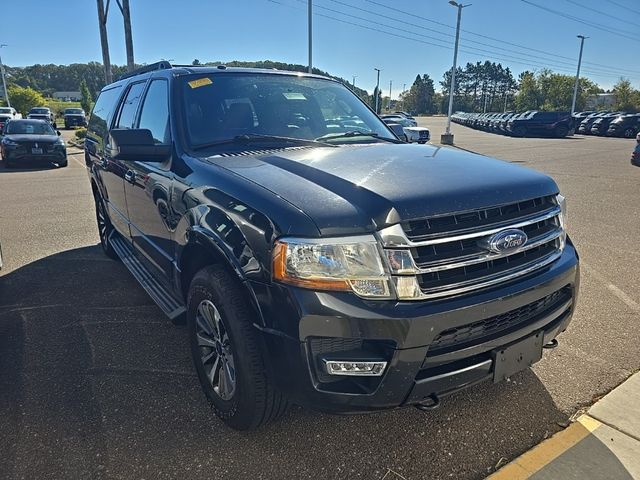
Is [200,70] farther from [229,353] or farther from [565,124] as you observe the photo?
[565,124]

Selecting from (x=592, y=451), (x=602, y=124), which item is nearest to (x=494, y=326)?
(x=592, y=451)

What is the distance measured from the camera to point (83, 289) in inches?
185

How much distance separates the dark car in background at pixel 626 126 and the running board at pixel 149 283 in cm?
3761

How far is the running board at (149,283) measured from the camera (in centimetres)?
313

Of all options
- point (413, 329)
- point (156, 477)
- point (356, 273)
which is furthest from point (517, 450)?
point (156, 477)

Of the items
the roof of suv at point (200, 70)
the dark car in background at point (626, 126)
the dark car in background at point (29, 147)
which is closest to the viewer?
the roof of suv at point (200, 70)

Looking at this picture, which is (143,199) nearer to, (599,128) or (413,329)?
(413,329)

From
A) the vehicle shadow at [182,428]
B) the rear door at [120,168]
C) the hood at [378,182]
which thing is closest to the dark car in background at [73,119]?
the rear door at [120,168]

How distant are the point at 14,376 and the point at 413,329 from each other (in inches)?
107

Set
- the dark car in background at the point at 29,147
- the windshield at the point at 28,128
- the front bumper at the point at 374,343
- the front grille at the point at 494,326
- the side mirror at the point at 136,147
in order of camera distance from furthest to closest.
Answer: the windshield at the point at 28,128
the dark car in background at the point at 29,147
the side mirror at the point at 136,147
the front grille at the point at 494,326
the front bumper at the point at 374,343

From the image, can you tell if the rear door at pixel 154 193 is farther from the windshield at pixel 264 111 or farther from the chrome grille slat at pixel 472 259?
the chrome grille slat at pixel 472 259

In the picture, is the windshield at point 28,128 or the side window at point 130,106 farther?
the windshield at point 28,128

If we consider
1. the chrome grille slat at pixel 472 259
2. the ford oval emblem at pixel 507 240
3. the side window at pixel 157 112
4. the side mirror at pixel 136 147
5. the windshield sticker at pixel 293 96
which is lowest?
the chrome grille slat at pixel 472 259

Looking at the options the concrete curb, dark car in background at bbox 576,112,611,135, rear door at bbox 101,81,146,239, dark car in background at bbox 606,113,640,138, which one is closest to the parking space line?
the concrete curb
